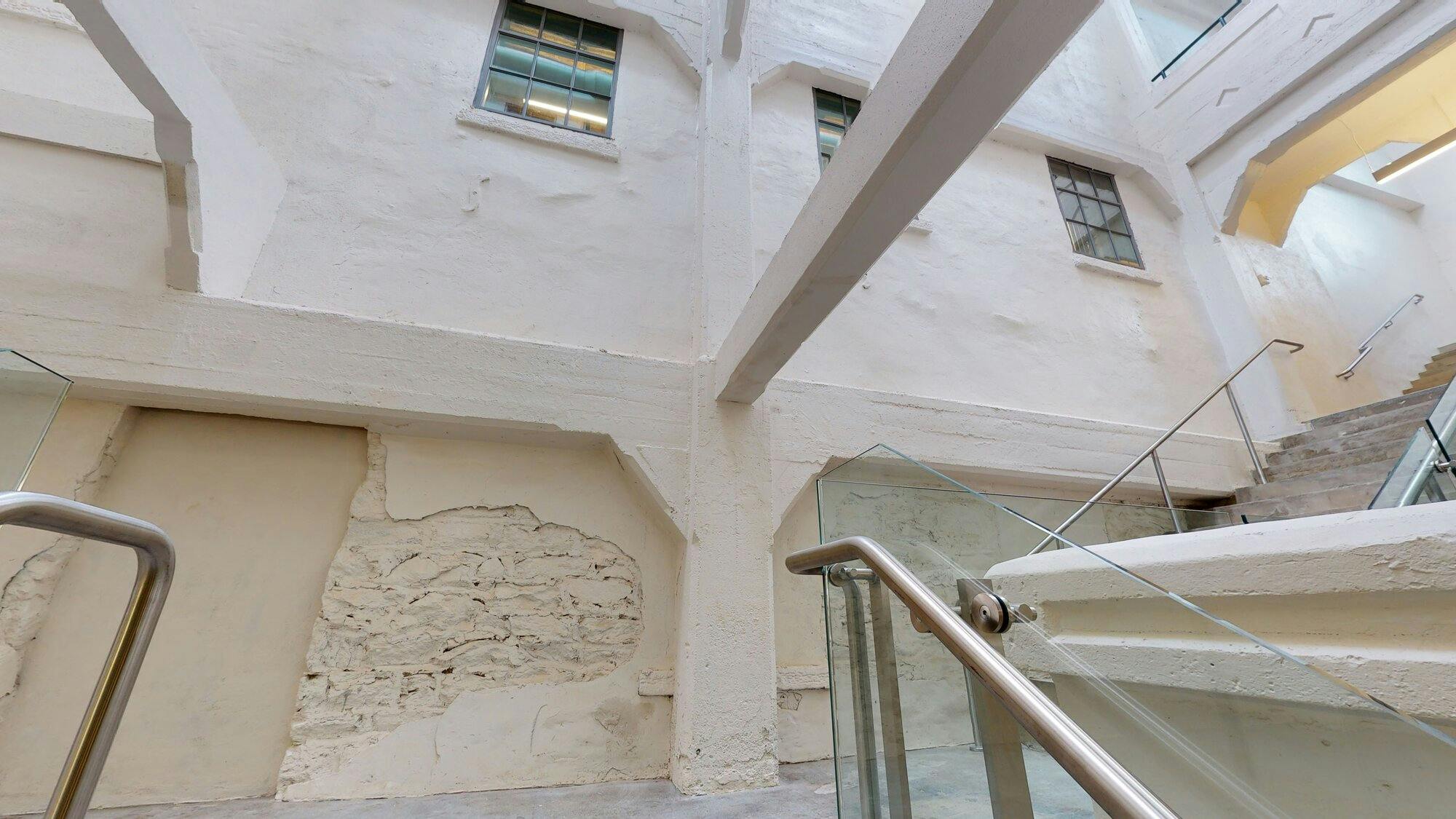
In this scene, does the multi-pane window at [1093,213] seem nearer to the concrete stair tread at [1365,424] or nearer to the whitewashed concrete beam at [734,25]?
the concrete stair tread at [1365,424]

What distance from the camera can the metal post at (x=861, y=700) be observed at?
1.26 meters

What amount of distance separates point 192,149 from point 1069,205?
5.94 meters

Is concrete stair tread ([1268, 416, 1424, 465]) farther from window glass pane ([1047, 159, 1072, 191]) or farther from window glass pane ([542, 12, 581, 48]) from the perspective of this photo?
window glass pane ([542, 12, 581, 48])

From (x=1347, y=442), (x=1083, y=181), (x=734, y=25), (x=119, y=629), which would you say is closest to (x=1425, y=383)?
(x=1347, y=442)

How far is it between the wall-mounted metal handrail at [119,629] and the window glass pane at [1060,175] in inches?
240

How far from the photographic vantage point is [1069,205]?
16.1 ft

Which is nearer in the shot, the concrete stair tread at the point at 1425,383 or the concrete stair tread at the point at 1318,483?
the concrete stair tread at the point at 1318,483

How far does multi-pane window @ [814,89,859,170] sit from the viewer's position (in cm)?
434

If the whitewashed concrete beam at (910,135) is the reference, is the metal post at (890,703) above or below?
below

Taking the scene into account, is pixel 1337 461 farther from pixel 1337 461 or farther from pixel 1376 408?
pixel 1376 408

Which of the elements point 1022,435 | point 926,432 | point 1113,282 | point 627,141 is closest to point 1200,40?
point 1113,282

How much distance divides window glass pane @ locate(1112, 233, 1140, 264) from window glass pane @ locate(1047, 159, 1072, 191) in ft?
2.05

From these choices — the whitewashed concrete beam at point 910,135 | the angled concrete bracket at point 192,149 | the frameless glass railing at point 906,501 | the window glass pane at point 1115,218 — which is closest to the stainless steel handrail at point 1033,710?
the frameless glass railing at point 906,501

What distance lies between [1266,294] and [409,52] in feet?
23.2
